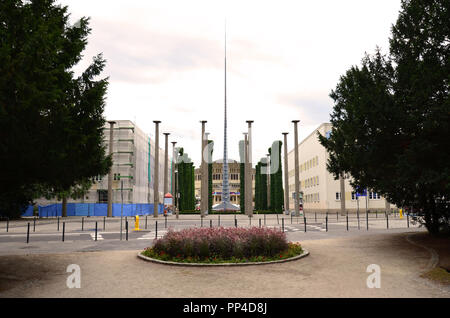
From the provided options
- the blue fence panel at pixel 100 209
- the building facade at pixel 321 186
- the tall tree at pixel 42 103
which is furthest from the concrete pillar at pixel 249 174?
the tall tree at pixel 42 103

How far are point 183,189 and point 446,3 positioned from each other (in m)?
53.1

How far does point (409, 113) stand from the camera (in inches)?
491

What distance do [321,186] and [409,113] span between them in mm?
51593

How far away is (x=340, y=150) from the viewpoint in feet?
52.7

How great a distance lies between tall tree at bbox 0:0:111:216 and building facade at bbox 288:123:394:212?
133ft

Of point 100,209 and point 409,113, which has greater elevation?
point 409,113

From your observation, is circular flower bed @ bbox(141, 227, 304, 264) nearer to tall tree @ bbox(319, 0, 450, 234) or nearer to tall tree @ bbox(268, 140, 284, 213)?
tall tree @ bbox(319, 0, 450, 234)

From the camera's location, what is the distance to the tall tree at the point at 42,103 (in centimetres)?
819

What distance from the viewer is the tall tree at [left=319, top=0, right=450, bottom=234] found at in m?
11.4

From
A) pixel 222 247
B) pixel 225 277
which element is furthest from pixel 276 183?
pixel 225 277

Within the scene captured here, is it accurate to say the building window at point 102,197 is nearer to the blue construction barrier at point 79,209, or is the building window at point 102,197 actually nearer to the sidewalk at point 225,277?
the blue construction barrier at point 79,209

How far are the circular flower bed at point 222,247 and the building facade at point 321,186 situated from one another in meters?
37.5

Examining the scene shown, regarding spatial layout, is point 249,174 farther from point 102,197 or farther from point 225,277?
point 225,277

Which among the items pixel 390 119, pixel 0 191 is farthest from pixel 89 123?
pixel 390 119
